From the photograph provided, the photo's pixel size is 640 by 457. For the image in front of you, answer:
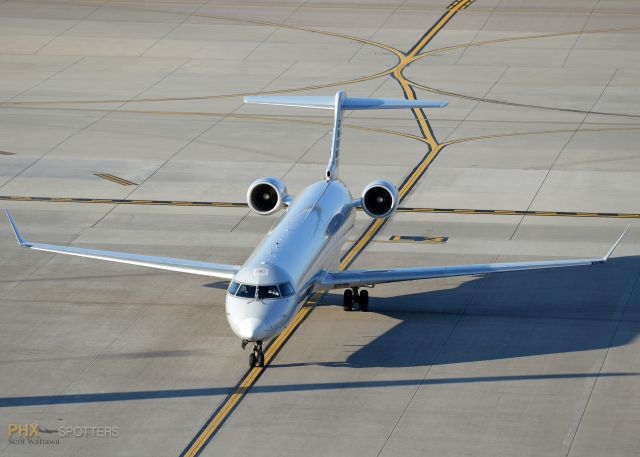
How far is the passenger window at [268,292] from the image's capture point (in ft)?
95.7

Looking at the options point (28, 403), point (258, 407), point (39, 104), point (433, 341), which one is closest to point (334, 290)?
point (433, 341)

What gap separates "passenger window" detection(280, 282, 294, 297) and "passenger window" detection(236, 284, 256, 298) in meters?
0.67

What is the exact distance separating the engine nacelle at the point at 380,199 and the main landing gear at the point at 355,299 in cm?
241

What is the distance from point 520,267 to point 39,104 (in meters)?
29.4

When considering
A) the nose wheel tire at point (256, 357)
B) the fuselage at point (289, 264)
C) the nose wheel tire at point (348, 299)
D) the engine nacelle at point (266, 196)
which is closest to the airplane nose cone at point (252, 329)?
the fuselage at point (289, 264)

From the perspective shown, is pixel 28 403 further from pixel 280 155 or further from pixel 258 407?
pixel 280 155

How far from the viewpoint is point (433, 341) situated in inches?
1232

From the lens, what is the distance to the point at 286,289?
29484 mm

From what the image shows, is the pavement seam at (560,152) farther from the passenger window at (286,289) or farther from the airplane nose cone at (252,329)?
the airplane nose cone at (252,329)

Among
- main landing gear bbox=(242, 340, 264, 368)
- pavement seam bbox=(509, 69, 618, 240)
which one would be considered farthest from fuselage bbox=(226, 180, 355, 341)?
pavement seam bbox=(509, 69, 618, 240)

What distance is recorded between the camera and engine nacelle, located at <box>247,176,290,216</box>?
34406mm

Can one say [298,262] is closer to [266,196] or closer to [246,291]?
[246,291]

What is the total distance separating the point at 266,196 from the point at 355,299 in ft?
12.9

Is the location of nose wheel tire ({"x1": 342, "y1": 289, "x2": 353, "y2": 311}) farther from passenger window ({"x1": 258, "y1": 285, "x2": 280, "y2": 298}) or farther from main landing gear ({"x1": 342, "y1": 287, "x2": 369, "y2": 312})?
passenger window ({"x1": 258, "y1": 285, "x2": 280, "y2": 298})
